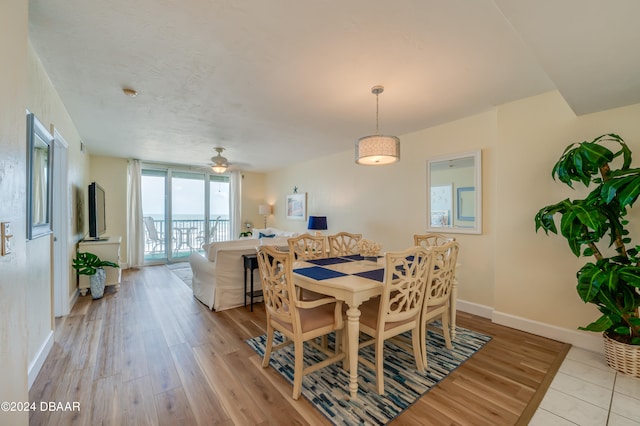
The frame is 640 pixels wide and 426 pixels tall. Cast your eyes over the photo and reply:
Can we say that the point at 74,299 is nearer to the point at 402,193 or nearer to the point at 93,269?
the point at 93,269

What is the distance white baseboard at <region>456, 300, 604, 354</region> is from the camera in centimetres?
245

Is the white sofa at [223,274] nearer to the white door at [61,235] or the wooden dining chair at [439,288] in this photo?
the white door at [61,235]

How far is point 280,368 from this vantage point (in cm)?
217

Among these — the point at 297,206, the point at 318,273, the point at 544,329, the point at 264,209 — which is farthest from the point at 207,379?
the point at 264,209

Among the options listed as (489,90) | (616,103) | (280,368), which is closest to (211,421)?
(280,368)

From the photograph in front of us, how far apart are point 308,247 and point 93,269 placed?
3.25 meters

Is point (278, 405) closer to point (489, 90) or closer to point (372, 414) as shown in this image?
point (372, 414)

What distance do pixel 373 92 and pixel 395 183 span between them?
1828mm

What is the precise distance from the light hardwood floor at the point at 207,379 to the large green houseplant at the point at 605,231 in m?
0.61

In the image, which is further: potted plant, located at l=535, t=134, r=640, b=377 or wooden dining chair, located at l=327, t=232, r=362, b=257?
wooden dining chair, located at l=327, t=232, r=362, b=257

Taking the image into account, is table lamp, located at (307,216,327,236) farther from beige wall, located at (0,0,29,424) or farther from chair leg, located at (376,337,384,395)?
beige wall, located at (0,0,29,424)

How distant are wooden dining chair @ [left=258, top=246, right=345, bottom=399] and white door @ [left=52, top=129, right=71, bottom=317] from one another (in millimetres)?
2858

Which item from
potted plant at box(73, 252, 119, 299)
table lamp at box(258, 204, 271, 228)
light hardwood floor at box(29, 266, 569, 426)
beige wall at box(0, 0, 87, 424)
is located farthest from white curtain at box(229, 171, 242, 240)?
beige wall at box(0, 0, 87, 424)

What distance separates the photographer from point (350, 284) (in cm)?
190
